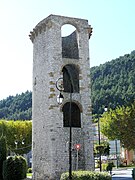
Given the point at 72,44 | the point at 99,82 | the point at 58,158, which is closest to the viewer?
the point at 58,158

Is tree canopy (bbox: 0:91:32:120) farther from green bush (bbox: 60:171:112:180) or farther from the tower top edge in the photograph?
green bush (bbox: 60:171:112:180)

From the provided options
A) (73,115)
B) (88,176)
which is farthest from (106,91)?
(88,176)

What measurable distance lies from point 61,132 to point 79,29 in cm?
957

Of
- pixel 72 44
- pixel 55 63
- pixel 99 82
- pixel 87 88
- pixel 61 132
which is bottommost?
pixel 61 132

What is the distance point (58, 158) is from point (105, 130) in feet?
87.9

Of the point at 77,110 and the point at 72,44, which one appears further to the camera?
the point at 72,44

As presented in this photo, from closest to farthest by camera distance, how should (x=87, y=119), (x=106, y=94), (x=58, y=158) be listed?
(x=58, y=158) < (x=87, y=119) < (x=106, y=94)

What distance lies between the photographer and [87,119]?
2730cm

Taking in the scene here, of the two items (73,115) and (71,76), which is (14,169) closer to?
(73,115)

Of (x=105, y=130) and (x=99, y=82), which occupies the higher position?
(x=99, y=82)

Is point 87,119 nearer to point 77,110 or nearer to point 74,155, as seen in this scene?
point 77,110

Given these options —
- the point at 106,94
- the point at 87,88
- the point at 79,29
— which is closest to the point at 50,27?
the point at 79,29

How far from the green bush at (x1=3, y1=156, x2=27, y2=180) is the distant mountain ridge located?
6085 centimetres

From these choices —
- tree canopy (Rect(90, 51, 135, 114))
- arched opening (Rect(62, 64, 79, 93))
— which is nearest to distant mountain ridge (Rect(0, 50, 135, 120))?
tree canopy (Rect(90, 51, 135, 114))
